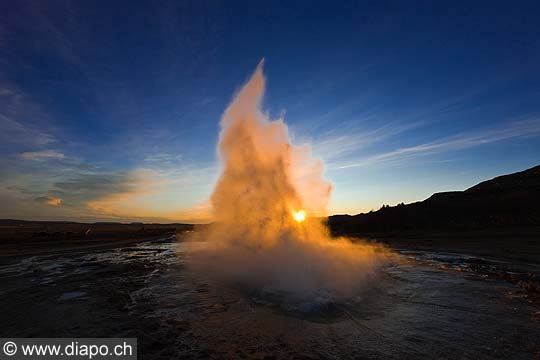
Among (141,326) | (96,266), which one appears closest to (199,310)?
(141,326)

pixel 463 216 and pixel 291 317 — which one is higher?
pixel 463 216

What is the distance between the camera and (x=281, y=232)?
61.8ft

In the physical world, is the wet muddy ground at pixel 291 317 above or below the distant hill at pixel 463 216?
below

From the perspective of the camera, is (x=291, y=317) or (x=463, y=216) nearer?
(x=291, y=317)

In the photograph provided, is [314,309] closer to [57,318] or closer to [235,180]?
[57,318]

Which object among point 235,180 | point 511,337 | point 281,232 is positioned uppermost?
point 235,180

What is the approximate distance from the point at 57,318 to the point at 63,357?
3.25m

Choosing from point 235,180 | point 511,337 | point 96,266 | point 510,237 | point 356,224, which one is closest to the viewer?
point 511,337

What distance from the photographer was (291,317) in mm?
9141

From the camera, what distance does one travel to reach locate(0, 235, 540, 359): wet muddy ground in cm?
674

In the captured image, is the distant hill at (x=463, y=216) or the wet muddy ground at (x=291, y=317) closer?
the wet muddy ground at (x=291, y=317)

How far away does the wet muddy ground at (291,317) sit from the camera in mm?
6742

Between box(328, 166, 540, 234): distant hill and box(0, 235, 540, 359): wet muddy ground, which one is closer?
box(0, 235, 540, 359): wet muddy ground

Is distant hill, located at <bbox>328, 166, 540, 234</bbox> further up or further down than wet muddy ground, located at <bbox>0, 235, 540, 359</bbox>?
further up
